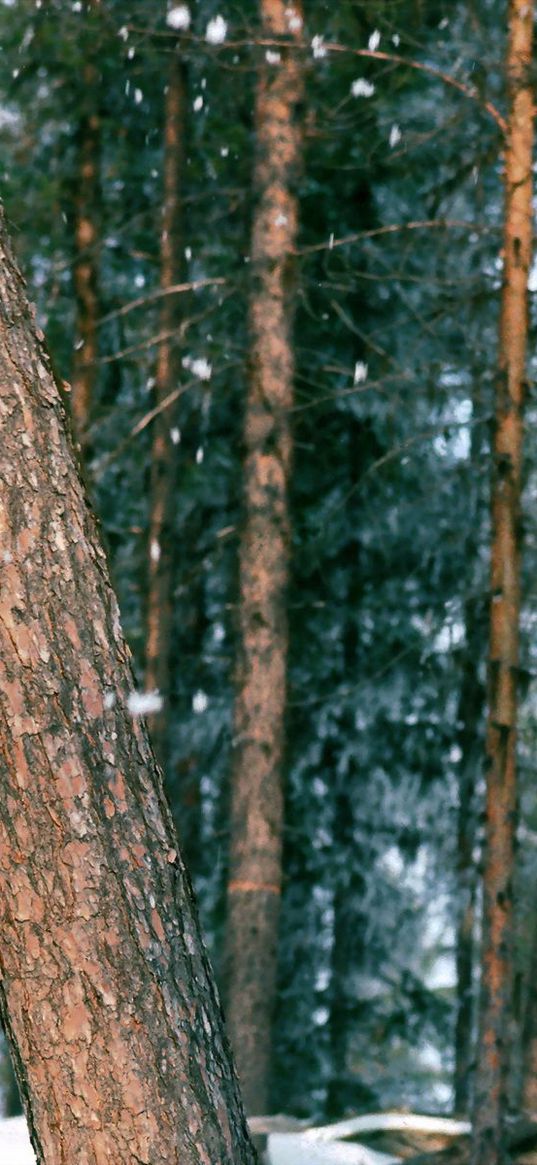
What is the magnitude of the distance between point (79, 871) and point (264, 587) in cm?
828

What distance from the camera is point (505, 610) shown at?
31.2 ft

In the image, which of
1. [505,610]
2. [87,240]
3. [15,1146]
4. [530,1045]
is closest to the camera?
[15,1146]

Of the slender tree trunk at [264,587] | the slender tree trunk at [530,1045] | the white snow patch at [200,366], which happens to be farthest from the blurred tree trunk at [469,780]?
the slender tree trunk at [264,587]

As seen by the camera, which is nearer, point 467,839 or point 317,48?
point 317,48

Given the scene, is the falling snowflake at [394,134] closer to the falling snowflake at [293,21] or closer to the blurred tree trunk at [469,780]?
the falling snowflake at [293,21]

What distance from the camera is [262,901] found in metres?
10.7

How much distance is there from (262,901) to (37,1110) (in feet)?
26.5

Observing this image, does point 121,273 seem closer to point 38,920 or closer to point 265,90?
point 265,90

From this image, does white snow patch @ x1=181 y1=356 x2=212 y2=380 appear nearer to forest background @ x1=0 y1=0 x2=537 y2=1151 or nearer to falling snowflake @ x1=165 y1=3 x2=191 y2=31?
forest background @ x1=0 y1=0 x2=537 y2=1151

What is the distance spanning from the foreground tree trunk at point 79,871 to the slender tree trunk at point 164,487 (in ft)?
34.6

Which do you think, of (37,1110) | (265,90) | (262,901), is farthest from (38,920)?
(265,90)

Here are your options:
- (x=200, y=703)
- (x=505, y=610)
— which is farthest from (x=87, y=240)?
(x=505, y=610)

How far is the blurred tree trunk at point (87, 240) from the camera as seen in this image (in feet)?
46.1

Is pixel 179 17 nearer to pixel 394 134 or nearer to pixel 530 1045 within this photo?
pixel 394 134
